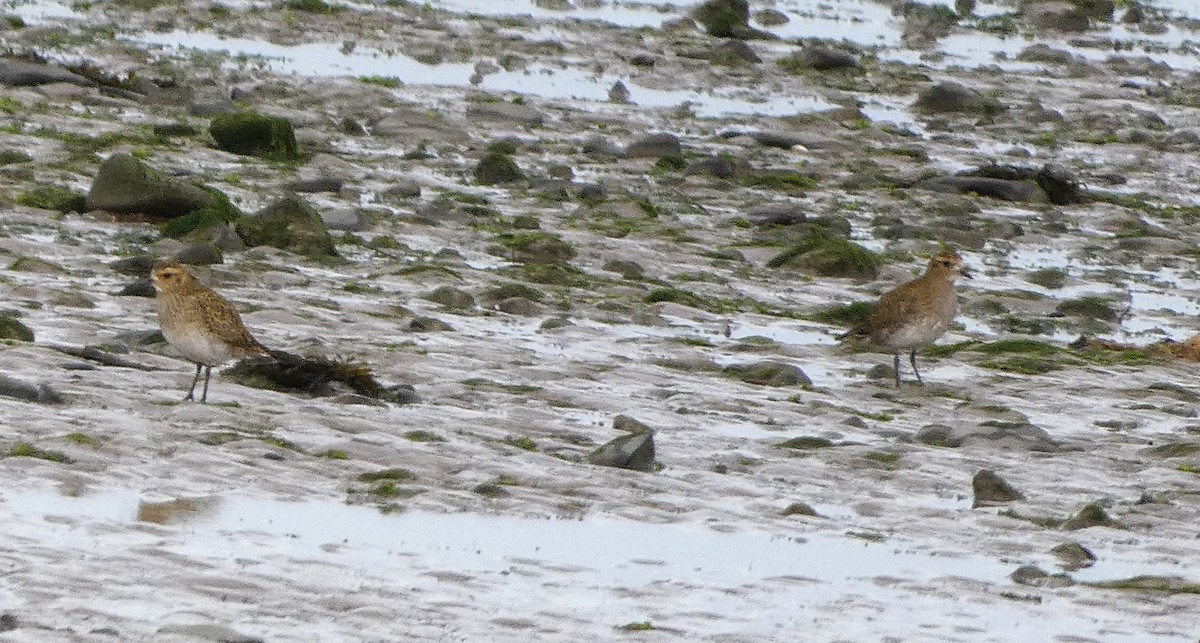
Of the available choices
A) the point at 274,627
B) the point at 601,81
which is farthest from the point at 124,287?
the point at 601,81

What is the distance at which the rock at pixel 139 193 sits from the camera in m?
17.1

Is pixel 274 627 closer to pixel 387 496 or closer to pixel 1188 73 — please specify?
pixel 387 496

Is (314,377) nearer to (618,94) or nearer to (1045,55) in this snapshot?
(618,94)

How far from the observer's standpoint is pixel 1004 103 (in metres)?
30.0

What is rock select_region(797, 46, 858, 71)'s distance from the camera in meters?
32.6

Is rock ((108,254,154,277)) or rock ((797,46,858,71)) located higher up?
rock ((108,254,154,277))

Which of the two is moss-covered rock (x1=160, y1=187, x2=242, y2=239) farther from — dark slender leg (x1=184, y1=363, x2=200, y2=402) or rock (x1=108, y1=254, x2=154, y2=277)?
dark slender leg (x1=184, y1=363, x2=200, y2=402)

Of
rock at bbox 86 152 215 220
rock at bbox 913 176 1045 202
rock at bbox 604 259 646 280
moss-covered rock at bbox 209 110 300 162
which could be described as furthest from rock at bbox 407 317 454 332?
rock at bbox 913 176 1045 202

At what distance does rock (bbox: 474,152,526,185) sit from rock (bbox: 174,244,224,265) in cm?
573

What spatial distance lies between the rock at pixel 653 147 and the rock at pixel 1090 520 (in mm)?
13745

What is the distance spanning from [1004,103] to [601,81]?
5494 millimetres

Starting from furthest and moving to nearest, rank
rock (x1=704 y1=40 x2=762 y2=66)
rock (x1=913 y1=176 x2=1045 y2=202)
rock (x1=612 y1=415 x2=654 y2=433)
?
rock (x1=704 y1=40 x2=762 y2=66) < rock (x1=913 y1=176 x2=1045 y2=202) < rock (x1=612 y1=415 x2=654 y2=433)

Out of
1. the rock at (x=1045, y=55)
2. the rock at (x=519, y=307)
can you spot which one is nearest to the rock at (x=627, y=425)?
the rock at (x=519, y=307)

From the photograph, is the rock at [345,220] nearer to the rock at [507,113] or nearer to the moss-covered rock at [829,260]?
the moss-covered rock at [829,260]
